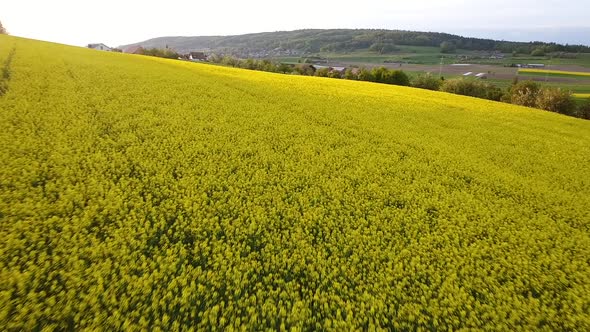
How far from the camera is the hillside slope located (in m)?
5.30

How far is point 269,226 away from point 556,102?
41.6 metres

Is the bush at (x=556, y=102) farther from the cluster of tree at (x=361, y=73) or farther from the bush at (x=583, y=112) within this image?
the cluster of tree at (x=361, y=73)

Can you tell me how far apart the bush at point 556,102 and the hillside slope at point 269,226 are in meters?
25.5

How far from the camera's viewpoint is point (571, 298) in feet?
20.8

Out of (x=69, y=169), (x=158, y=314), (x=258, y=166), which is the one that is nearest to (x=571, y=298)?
(x=158, y=314)

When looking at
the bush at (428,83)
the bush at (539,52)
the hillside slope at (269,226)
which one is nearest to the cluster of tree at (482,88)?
the bush at (428,83)

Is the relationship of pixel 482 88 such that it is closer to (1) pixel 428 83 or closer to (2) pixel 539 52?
(1) pixel 428 83

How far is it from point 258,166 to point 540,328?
8.14m

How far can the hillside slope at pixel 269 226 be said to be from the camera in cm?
530

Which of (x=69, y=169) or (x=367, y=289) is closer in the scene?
(x=367, y=289)

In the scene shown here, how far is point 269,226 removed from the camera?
7613mm

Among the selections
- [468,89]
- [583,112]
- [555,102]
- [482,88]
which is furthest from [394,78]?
[583,112]

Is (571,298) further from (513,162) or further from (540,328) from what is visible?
(513,162)

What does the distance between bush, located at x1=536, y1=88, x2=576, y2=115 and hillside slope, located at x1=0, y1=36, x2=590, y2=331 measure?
2551cm
